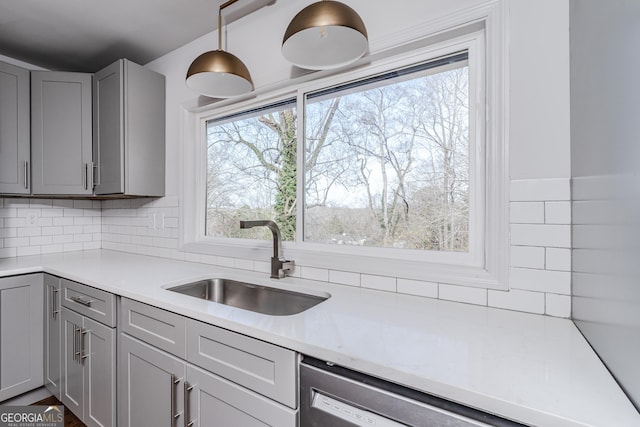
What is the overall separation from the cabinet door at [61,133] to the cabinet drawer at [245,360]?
6.08 ft

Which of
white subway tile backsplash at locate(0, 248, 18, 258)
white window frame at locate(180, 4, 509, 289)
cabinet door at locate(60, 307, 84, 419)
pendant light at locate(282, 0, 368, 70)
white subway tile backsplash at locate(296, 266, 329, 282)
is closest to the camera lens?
pendant light at locate(282, 0, 368, 70)

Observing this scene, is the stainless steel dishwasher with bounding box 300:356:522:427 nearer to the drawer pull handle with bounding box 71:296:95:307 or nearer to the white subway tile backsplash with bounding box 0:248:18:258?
the drawer pull handle with bounding box 71:296:95:307

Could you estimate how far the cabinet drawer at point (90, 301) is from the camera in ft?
4.84

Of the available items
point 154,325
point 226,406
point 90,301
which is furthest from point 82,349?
point 226,406

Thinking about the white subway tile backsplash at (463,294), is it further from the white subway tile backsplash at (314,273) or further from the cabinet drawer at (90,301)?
the cabinet drawer at (90,301)

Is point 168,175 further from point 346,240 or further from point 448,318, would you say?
point 448,318

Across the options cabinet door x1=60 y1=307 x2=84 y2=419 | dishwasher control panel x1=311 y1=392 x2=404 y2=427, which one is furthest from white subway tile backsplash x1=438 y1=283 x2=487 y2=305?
cabinet door x1=60 y1=307 x2=84 y2=419

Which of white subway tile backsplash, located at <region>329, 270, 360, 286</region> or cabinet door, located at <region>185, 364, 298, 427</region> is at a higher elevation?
white subway tile backsplash, located at <region>329, 270, 360, 286</region>

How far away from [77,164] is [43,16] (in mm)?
936

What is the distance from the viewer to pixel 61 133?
2.24m

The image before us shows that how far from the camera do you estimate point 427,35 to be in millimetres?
1271

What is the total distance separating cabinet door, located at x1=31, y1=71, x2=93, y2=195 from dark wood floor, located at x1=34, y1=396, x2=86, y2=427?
1.39 metres

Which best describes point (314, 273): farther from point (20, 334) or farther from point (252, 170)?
point (20, 334)

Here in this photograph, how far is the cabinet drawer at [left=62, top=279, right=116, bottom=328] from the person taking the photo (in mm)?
1475
